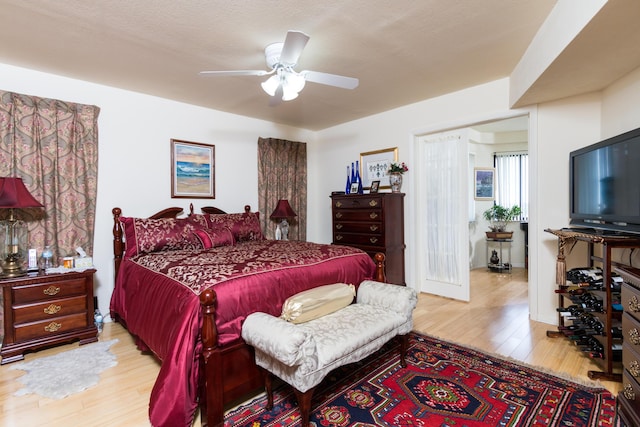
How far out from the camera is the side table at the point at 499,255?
17.6ft

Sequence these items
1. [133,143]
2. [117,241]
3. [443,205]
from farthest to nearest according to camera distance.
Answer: [443,205] → [133,143] → [117,241]

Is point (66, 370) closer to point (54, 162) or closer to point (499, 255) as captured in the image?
point (54, 162)

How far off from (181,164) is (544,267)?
4126mm

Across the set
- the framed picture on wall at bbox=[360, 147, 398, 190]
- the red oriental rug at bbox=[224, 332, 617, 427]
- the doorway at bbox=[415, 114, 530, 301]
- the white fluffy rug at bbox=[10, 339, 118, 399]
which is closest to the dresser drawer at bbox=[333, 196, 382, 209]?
the framed picture on wall at bbox=[360, 147, 398, 190]

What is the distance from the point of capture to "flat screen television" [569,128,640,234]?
199 centimetres

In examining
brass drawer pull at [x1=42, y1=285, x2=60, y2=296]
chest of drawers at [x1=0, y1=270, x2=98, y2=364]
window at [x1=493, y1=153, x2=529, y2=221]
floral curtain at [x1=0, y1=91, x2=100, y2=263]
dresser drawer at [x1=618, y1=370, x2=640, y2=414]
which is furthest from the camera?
window at [x1=493, y1=153, x2=529, y2=221]

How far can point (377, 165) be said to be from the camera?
4414 mm

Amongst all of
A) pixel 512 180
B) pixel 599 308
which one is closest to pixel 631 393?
pixel 599 308

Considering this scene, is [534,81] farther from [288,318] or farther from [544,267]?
[288,318]

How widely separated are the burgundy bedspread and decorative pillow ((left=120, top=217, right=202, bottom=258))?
163 mm

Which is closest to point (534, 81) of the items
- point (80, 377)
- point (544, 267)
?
point (544, 267)

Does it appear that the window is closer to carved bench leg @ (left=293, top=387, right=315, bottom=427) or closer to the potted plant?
the potted plant

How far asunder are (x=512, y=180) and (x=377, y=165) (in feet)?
9.70

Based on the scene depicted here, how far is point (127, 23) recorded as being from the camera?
2133 millimetres
